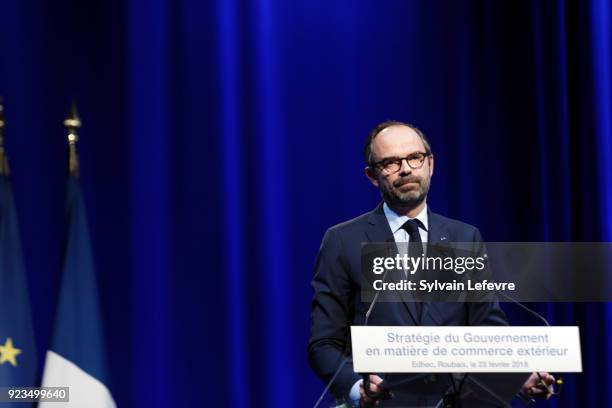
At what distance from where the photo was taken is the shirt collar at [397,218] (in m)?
2.75

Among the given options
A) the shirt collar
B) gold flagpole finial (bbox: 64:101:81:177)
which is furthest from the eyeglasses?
gold flagpole finial (bbox: 64:101:81:177)

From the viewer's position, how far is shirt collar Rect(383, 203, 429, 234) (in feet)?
9.04

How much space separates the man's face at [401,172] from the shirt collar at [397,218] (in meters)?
0.03

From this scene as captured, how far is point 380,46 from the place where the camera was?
4.35m

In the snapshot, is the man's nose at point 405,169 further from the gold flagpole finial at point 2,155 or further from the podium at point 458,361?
the gold flagpole finial at point 2,155

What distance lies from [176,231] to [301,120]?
2.54ft

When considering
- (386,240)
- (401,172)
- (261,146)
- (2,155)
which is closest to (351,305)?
(386,240)

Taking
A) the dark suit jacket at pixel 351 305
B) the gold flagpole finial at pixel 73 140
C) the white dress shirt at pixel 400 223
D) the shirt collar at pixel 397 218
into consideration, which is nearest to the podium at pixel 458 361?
the dark suit jacket at pixel 351 305

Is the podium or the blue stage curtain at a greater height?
the blue stage curtain

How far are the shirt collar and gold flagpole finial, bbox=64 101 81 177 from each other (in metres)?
1.50

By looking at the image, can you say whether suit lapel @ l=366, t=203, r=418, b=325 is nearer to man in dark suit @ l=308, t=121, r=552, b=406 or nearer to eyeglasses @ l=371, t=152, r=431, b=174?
man in dark suit @ l=308, t=121, r=552, b=406

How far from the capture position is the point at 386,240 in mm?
2766

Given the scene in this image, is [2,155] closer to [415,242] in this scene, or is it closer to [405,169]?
[405,169]

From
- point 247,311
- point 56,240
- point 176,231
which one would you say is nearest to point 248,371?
point 247,311
